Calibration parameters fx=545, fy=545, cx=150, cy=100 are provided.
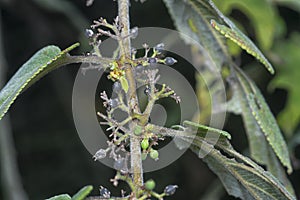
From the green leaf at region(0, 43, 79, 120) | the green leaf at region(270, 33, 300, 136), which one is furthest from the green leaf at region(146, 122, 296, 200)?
the green leaf at region(270, 33, 300, 136)

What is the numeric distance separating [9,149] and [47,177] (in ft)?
2.29

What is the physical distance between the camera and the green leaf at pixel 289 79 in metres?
1.25

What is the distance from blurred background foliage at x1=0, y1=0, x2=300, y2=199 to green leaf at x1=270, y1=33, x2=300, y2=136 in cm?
14

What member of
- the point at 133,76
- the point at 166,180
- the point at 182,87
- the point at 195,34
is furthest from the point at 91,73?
the point at 166,180

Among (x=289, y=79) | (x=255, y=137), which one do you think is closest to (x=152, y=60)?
(x=255, y=137)

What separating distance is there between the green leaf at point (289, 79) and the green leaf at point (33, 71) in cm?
76

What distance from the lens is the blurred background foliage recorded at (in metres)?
1.71

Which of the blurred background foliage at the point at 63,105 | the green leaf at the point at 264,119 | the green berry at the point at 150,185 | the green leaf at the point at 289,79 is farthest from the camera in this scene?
the blurred background foliage at the point at 63,105

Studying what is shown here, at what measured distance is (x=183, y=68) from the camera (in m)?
1.77

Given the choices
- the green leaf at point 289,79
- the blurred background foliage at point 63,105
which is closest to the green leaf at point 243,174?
the green leaf at point 289,79

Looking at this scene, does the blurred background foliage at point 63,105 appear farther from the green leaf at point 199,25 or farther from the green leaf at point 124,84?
the green leaf at point 124,84

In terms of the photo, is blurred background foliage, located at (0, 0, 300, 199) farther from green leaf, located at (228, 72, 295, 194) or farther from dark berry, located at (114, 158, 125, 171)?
dark berry, located at (114, 158, 125, 171)

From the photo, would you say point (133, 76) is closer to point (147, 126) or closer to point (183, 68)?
point (147, 126)

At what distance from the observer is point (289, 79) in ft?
4.43
